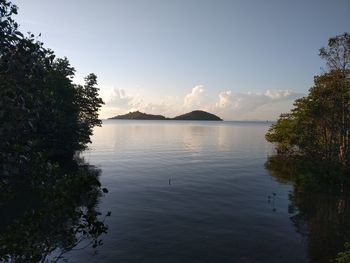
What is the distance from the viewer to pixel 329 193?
42.6 m

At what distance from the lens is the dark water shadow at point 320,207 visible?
87.2 ft

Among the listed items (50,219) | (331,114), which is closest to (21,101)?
(50,219)

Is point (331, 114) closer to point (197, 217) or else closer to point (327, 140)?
point (327, 140)

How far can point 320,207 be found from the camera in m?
37.1

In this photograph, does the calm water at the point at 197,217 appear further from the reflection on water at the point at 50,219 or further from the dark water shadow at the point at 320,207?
the reflection on water at the point at 50,219

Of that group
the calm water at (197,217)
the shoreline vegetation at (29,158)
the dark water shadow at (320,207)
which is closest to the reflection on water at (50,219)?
the shoreline vegetation at (29,158)

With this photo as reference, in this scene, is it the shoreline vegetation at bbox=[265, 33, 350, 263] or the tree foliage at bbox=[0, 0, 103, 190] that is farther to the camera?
the shoreline vegetation at bbox=[265, 33, 350, 263]

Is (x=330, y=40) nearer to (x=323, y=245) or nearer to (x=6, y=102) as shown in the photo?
(x=323, y=245)

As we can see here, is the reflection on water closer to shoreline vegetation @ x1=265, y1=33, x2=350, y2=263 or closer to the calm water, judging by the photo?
the calm water

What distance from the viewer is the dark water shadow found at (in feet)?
87.2

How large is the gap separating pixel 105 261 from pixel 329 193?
31512 mm

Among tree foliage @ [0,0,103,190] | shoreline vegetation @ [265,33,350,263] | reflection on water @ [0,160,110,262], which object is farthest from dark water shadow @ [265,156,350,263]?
tree foliage @ [0,0,103,190]

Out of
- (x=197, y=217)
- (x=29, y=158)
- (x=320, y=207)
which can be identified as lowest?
(x=197, y=217)

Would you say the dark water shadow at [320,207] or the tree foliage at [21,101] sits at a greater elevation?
the tree foliage at [21,101]
